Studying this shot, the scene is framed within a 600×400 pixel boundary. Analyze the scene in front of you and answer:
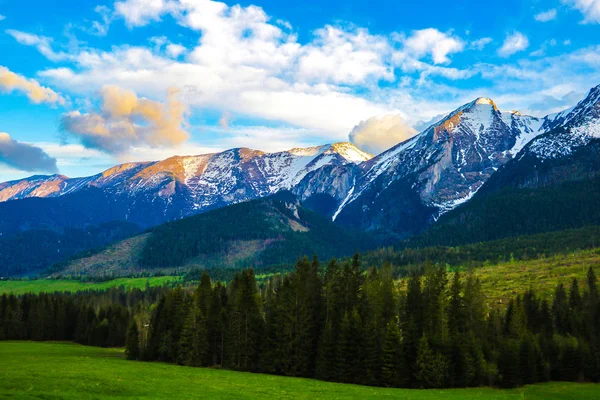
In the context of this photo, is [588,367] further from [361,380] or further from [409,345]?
[361,380]

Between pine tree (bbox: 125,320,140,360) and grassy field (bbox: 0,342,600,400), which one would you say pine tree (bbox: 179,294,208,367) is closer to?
pine tree (bbox: 125,320,140,360)

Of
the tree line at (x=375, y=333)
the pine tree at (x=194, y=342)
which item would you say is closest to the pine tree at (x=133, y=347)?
the tree line at (x=375, y=333)

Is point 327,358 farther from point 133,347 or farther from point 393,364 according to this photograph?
point 133,347

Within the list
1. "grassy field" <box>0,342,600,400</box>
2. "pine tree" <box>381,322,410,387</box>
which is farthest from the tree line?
"grassy field" <box>0,342,600,400</box>

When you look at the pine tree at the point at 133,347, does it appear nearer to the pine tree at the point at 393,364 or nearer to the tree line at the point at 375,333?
the tree line at the point at 375,333

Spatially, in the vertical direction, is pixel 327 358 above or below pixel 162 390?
below

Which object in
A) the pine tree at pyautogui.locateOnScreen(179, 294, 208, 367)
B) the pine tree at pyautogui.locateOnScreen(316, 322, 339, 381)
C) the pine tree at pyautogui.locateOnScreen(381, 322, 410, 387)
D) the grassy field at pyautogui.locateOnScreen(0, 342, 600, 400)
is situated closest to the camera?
the grassy field at pyautogui.locateOnScreen(0, 342, 600, 400)

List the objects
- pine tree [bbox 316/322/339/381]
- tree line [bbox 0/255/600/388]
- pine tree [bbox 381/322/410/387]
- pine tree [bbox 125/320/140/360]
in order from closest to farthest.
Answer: pine tree [bbox 381/322/410/387]
tree line [bbox 0/255/600/388]
pine tree [bbox 316/322/339/381]
pine tree [bbox 125/320/140/360]

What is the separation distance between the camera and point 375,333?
305 ft

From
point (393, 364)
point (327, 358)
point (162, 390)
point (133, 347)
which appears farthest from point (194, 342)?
point (162, 390)

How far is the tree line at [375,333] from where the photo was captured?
89.2 metres

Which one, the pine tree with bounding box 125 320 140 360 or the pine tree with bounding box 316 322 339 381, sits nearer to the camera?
the pine tree with bounding box 316 322 339 381

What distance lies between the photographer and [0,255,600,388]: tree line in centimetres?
8919

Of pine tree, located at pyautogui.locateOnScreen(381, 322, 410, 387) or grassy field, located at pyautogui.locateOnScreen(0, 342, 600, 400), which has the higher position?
grassy field, located at pyautogui.locateOnScreen(0, 342, 600, 400)
